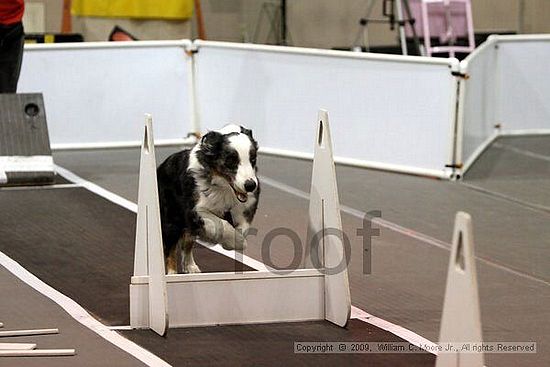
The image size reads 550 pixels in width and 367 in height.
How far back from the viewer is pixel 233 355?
15.6ft

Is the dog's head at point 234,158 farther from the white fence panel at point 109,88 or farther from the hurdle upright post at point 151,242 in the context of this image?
the white fence panel at point 109,88

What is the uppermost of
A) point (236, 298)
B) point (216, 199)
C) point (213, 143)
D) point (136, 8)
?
point (136, 8)

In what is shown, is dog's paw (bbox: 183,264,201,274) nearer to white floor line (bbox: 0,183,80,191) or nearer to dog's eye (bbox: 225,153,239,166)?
dog's eye (bbox: 225,153,239,166)

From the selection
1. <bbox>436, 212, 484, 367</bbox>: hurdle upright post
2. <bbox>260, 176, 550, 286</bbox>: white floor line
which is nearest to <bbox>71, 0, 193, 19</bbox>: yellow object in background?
<bbox>260, 176, 550, 286</bbox>: white floor line

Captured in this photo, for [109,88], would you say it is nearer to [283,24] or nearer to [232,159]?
[232,159]

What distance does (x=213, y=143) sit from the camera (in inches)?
206

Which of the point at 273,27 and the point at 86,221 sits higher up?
the point at 273,27

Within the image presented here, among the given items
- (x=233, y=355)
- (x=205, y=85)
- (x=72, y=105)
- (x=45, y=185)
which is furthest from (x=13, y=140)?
(x=233, y=355)

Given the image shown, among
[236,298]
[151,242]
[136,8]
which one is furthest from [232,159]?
[136,8]

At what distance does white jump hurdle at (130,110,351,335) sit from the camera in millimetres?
5023

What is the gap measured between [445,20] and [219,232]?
319 inches

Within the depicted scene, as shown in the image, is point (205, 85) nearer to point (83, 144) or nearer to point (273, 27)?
point (83, 144)

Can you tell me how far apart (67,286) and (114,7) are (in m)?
6.99

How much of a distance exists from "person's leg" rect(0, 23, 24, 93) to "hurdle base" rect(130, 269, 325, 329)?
410 cm
